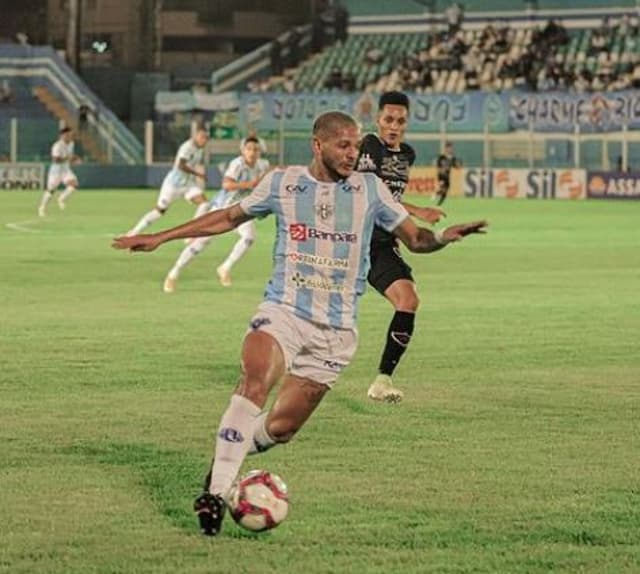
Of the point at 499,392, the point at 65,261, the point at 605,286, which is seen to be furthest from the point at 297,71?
the point at 499,392

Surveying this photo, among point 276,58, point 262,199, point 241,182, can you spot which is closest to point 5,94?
point 276,58

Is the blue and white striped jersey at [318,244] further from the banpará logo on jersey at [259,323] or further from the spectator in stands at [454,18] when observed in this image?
the spectator in stands at [454,18]

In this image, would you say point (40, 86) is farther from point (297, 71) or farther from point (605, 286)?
point (605, 286)

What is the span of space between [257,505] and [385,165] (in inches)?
243

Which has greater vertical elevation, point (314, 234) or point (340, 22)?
point (314, 234)

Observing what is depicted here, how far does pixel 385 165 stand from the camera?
14484 mm

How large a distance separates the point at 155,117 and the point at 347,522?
6780 cm

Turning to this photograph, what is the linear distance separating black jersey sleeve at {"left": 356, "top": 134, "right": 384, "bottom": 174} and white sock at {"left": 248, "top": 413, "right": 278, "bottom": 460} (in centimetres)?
515

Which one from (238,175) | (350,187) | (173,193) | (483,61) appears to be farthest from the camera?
(483,61)

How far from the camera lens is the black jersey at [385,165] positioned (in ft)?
47.3

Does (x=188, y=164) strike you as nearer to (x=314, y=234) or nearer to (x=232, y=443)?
(x=314, y=234)

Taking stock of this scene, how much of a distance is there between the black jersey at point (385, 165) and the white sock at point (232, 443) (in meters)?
5.59

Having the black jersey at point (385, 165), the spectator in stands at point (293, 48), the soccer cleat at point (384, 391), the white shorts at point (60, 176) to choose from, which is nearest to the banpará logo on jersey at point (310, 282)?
the soccer cleat at point (384, 391)

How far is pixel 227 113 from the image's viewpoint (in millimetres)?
67875
